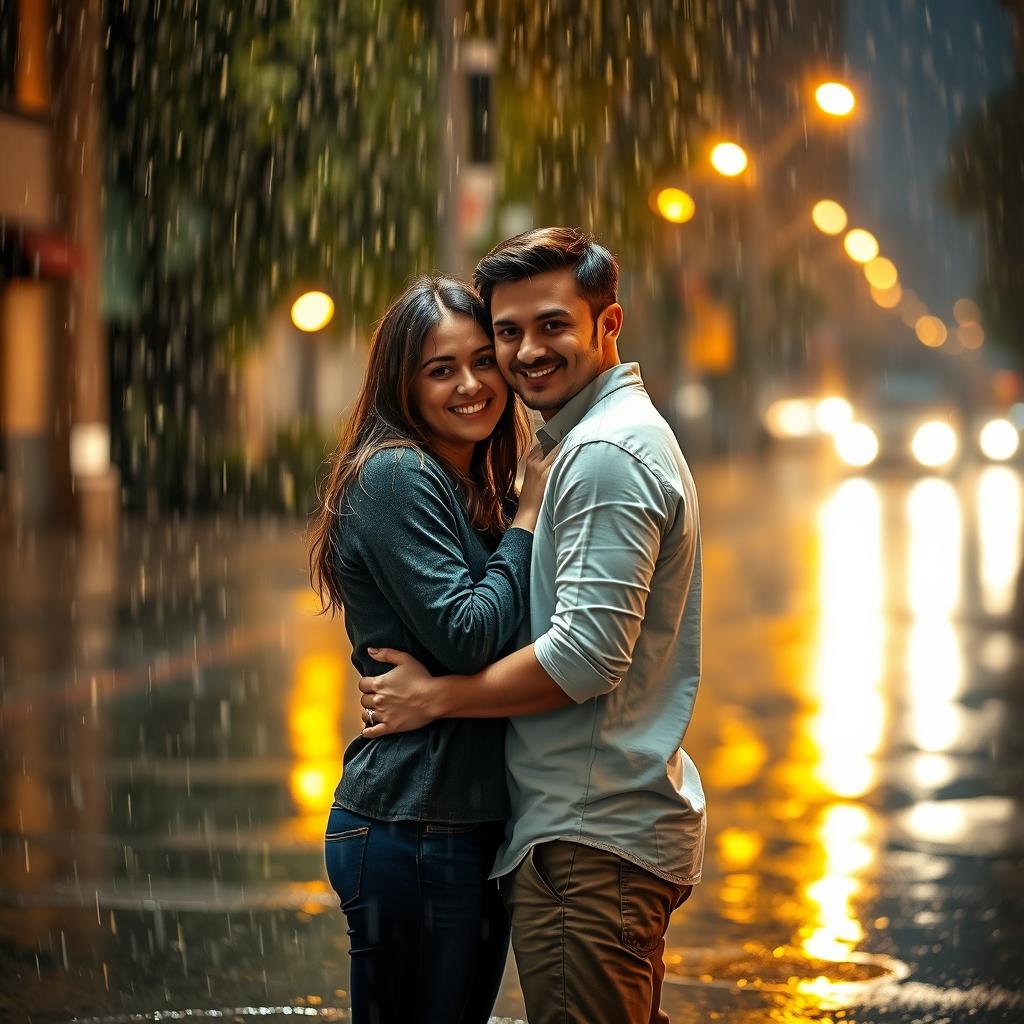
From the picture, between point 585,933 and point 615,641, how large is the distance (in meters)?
0.55

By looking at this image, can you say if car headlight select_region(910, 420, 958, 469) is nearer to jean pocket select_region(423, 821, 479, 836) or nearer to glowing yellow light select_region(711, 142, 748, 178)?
glowing yellow light select_region(711, 142, 748, 178)

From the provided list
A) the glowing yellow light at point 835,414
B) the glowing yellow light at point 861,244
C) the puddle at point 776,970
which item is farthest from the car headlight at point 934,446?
the puddle at point 776,970

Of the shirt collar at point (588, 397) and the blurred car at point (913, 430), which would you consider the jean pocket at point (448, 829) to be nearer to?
the shirt collar at point (588, 397)

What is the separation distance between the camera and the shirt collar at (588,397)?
10.5ft

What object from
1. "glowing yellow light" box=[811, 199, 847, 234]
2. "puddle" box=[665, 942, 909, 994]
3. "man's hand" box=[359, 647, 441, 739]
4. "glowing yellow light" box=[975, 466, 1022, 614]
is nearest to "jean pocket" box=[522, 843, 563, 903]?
"man's hand" box=[359, 647, 441, 739]

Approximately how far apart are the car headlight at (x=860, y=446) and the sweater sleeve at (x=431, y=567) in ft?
117

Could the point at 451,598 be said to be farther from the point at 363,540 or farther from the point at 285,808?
the point at 285,808

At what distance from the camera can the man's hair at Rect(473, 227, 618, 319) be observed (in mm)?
3111

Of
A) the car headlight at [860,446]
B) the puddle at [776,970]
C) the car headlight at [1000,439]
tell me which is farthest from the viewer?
the car headlight at [1000,439]

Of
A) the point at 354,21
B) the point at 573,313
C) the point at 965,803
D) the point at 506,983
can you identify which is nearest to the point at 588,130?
the point at 354,21

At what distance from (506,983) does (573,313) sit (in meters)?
2.92

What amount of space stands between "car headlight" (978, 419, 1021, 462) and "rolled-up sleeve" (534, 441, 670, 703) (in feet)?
129

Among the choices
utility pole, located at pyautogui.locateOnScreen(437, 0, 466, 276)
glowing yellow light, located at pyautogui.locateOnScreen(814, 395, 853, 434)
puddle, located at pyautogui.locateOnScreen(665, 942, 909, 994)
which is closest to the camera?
puddle, located at pyautogui.locateOnScreen(665, 942, 909, 994)

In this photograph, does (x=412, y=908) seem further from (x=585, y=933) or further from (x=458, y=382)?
(x=458, y=382)
